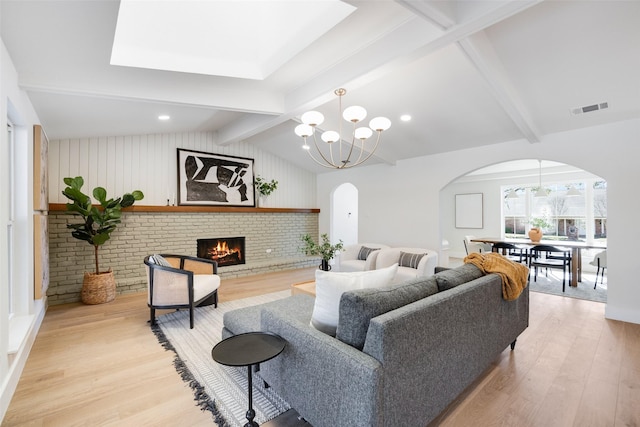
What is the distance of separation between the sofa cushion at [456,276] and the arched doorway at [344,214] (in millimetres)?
5158

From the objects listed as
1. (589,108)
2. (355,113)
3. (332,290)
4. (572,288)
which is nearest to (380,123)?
(355,113)

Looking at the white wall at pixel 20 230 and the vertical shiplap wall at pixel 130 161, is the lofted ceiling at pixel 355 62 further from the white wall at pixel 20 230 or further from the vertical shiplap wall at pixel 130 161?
the vertical shiplap wall at pixel 130 161

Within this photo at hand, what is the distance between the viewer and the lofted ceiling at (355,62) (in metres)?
2.06

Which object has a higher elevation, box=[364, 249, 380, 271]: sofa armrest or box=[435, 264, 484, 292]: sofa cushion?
box=[435, 264, 484, 292]: sofa cushion

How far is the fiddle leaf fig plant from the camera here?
3.78m

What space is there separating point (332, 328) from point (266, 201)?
518cm

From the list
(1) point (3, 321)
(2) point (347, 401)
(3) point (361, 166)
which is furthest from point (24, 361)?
(3) point (361, 166)

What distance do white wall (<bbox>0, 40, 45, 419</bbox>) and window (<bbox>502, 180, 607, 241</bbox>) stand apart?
792 cm

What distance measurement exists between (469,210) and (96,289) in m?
Answer: 8.47

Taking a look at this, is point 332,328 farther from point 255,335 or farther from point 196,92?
point 196,92

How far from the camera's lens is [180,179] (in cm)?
538

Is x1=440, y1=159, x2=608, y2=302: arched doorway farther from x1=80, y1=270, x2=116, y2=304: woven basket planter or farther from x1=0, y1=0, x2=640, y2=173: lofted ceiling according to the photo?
x1=80, y1=270, x2=116, y2=304: woven basket planter

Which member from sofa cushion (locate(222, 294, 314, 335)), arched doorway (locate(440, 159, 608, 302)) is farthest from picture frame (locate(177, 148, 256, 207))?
arched doorway (locate(440, 159, 608, 302))

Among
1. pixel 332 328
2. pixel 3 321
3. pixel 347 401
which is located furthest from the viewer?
pixel 3 321
